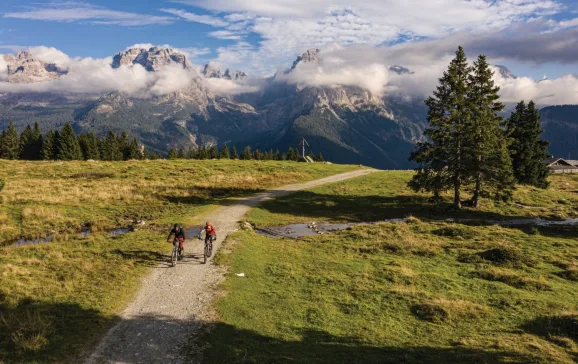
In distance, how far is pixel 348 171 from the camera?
2689 inches

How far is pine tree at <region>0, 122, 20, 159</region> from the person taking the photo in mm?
98625

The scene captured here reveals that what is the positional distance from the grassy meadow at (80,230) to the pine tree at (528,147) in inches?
1290

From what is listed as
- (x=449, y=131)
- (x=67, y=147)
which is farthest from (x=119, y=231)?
(x=67, y=147)

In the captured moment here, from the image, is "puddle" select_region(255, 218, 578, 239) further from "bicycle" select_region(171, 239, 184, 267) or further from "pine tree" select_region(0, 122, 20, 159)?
"pine tree" select_region(0, 122, 20, 159)

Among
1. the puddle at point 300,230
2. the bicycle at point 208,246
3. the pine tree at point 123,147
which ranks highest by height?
the pine tree at point 123,147

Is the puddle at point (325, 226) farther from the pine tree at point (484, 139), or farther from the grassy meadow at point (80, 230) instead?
the grassy meadow at point (80, 230)

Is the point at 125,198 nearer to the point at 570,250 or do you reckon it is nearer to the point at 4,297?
the point at 4,297

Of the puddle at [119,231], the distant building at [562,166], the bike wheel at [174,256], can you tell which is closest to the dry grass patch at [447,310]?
the bike wheel at [174,256]

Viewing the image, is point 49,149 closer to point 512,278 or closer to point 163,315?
point 163,315

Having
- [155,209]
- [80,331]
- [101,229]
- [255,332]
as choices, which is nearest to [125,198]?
[155,209]

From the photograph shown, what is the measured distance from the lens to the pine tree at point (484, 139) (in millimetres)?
37375

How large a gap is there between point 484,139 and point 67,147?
→ 102258mm

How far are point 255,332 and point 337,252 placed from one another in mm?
12696

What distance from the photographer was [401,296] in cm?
1748
